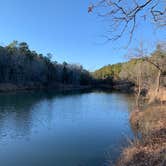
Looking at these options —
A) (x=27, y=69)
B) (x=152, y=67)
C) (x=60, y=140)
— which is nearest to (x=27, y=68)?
(x=27, y=69)

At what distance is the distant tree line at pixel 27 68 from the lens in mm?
60125

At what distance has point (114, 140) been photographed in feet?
46.6

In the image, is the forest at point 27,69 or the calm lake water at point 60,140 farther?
the forest at point 27,69

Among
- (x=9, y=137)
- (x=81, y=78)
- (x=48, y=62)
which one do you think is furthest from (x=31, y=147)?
(x=81, y=78)

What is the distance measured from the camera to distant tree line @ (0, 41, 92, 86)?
60.1 m

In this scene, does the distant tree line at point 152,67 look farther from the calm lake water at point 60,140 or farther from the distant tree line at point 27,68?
the distant tree line at point 27,68

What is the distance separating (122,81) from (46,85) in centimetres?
3434

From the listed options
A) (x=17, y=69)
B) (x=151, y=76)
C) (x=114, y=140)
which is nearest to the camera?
(x=114, y=140)

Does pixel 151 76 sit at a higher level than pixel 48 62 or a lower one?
lower

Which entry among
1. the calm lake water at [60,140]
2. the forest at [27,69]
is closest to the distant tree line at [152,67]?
the calm lake water at [60,140]

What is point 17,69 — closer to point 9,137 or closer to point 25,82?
point 25,82

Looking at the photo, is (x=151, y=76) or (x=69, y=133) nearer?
(x=69, y=133)

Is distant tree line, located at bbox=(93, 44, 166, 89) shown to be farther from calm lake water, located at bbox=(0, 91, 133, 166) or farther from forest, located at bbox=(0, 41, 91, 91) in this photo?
forest, located at bbox=(0, 41, 91, 91)

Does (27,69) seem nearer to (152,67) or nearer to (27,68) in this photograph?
(27,68)
